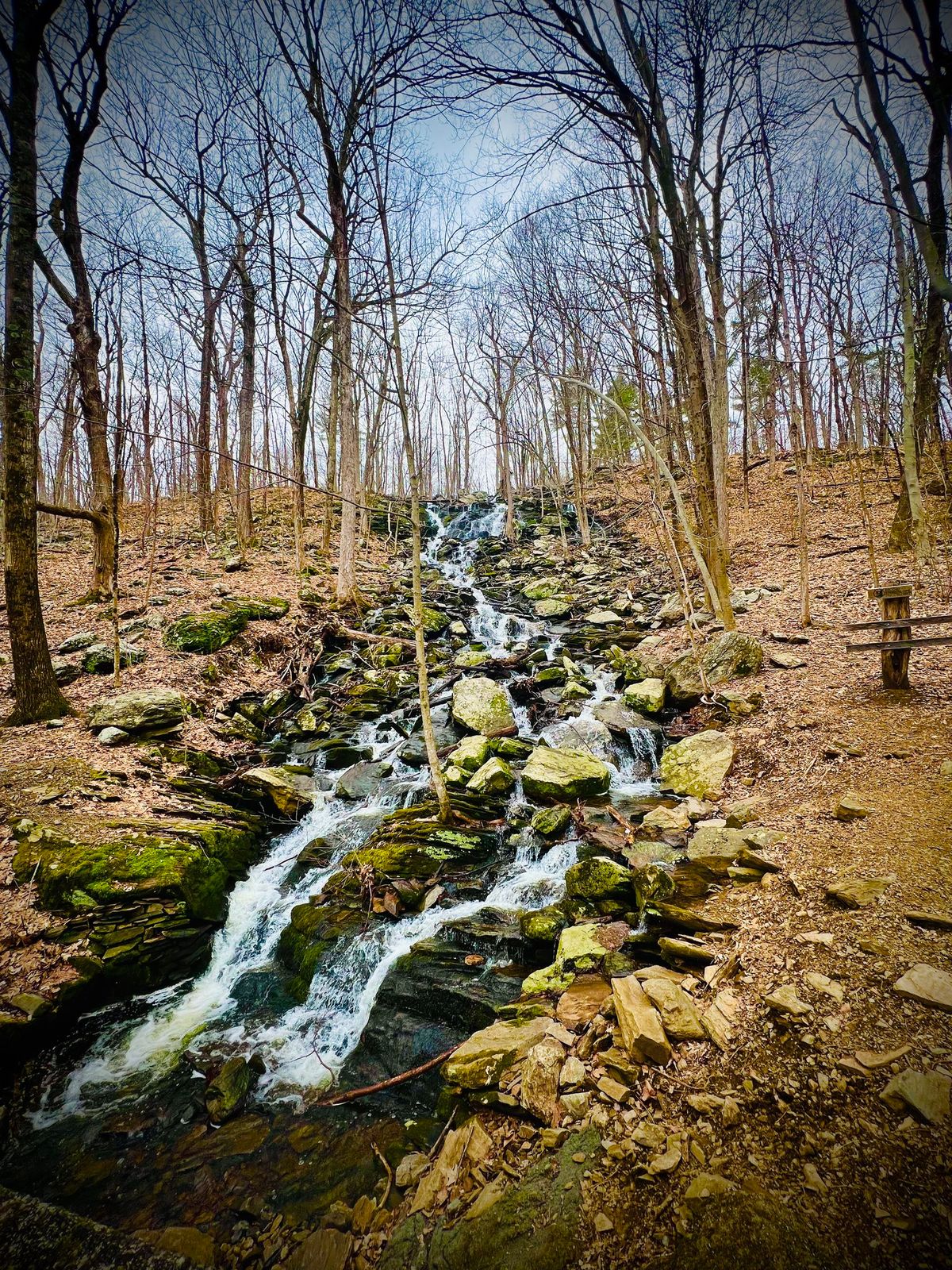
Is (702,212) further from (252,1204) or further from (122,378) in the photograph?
(252,1204)

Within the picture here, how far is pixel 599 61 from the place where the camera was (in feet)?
14.7

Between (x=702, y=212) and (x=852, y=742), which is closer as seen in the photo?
(x=852, y=742)

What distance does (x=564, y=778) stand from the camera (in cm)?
592

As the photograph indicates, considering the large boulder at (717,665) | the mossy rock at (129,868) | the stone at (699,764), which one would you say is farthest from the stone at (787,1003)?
the large boulder at (717,665)

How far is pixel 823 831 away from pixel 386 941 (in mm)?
3781

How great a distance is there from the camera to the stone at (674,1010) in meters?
2.31

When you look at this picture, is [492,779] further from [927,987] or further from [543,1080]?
[927,987]

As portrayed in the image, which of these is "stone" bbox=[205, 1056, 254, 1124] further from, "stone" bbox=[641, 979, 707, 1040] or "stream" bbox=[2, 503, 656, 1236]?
"stone" bbox=[641, 979, 707, 1040]

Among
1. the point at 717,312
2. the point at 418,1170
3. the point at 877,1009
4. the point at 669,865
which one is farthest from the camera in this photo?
the point at 717,312

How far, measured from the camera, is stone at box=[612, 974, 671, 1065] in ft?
7.39

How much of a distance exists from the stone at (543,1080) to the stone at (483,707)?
16.0 feet

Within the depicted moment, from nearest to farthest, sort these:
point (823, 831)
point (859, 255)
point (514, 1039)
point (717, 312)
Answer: point (514, 1039), point (823, 831), point (717, 312), point (859, 255)

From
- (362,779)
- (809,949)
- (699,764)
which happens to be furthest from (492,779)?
(809,949)

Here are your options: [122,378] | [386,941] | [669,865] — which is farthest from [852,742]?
[122,378]
